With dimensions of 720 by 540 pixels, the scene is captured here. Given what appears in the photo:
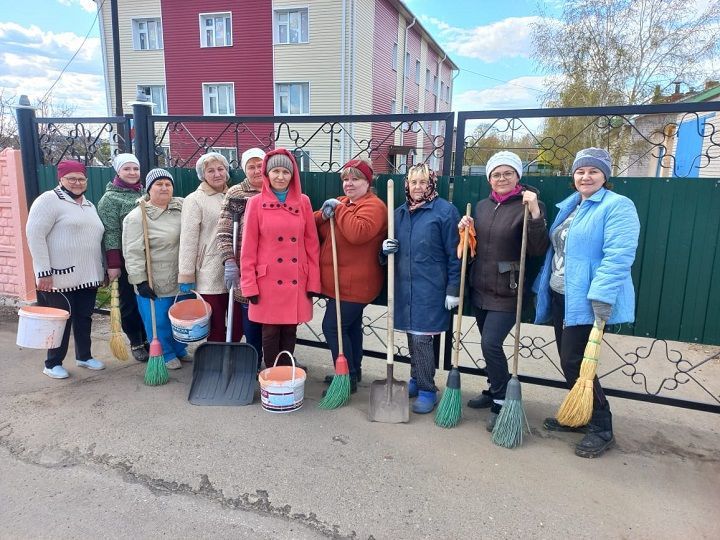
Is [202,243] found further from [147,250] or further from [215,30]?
[215,30]

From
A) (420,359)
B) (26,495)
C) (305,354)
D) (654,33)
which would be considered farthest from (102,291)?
(654,33)

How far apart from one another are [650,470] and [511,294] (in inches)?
50.3

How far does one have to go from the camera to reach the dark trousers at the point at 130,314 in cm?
412

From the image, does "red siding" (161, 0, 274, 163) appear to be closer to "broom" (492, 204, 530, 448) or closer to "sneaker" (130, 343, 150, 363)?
"sneaker" (130, 343, 150, 363)

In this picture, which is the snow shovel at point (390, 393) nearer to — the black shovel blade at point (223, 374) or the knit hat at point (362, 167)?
the knit hat at point (362, 167)

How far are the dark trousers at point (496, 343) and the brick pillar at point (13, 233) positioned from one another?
521 centimetres

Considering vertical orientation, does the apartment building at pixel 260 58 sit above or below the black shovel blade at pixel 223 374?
above

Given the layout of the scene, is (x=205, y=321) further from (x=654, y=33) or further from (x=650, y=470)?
(x=654, y=33)

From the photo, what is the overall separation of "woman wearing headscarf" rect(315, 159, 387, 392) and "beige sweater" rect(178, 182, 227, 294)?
0.84 m

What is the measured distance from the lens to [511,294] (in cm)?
303

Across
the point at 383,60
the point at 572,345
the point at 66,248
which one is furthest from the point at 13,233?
the point at 383,60

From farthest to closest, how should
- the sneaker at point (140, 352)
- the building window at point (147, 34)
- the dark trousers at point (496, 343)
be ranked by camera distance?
1. the building window at point (147, 34)
2. the sneaker at point (140, 352)
3. the dark trousers at point (496, 343)

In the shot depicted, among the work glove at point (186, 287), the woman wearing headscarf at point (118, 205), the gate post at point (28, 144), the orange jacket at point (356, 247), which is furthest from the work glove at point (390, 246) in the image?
the gate post at point (28, 144)

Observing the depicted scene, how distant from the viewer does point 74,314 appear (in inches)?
152
